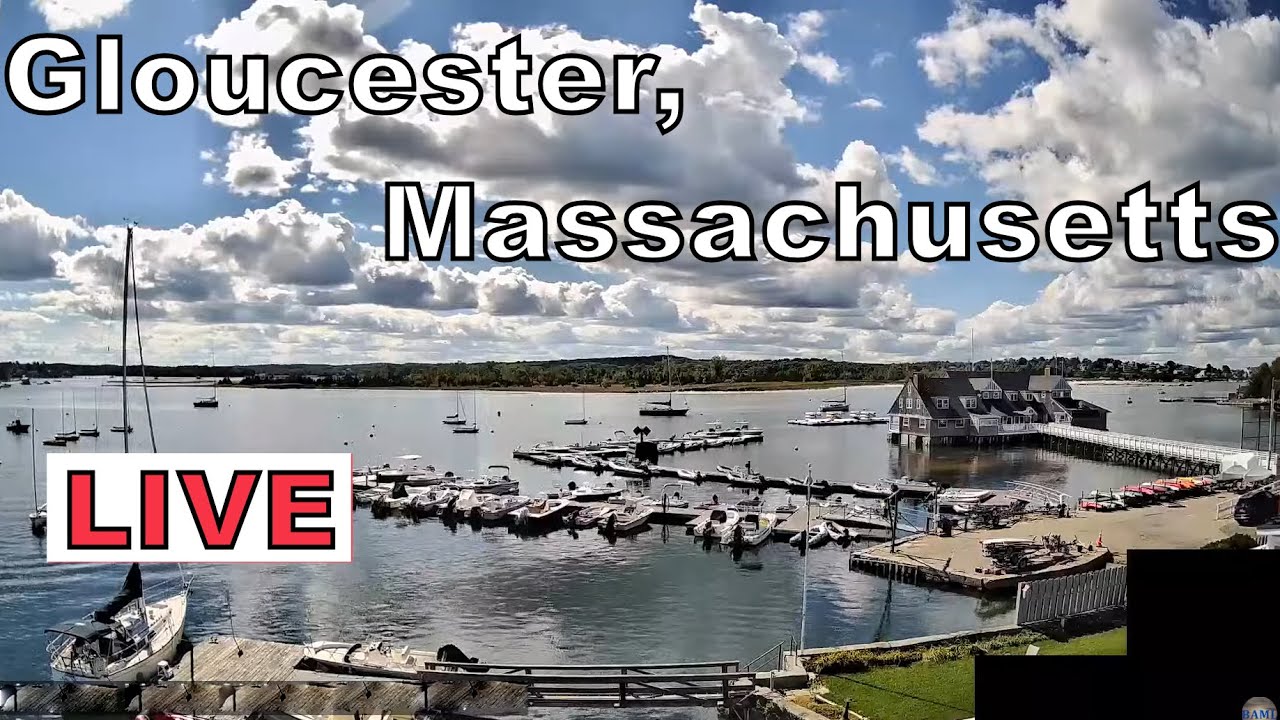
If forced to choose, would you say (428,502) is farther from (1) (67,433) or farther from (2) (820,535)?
(2) (820,535)

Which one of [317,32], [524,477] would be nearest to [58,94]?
[317,32]

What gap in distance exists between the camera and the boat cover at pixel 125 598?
361 inches

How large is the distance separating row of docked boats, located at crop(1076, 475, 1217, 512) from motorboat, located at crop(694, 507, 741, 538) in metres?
5.28

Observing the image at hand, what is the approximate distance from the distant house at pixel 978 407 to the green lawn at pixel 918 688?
19.4ft

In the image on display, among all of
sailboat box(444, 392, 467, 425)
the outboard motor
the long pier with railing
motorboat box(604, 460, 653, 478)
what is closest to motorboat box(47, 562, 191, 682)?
sailboat box(444, 392, 467, 425)

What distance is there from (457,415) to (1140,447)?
11.7 metres

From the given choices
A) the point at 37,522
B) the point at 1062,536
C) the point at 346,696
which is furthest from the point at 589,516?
the point at 346,696

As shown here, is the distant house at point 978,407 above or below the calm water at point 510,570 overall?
above

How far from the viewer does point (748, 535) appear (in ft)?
46.6

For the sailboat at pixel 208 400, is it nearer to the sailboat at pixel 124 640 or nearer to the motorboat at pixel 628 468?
the sailboat at pixel 124 640

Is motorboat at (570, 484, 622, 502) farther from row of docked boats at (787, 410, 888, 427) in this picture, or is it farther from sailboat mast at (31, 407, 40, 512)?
sailboat mast at (31, 407, 40, 512)

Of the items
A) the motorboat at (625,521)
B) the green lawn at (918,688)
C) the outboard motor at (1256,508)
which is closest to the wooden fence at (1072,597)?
the green lawn at (918,688)

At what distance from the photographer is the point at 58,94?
8.61 metres

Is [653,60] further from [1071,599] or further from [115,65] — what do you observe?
[1071,599]
